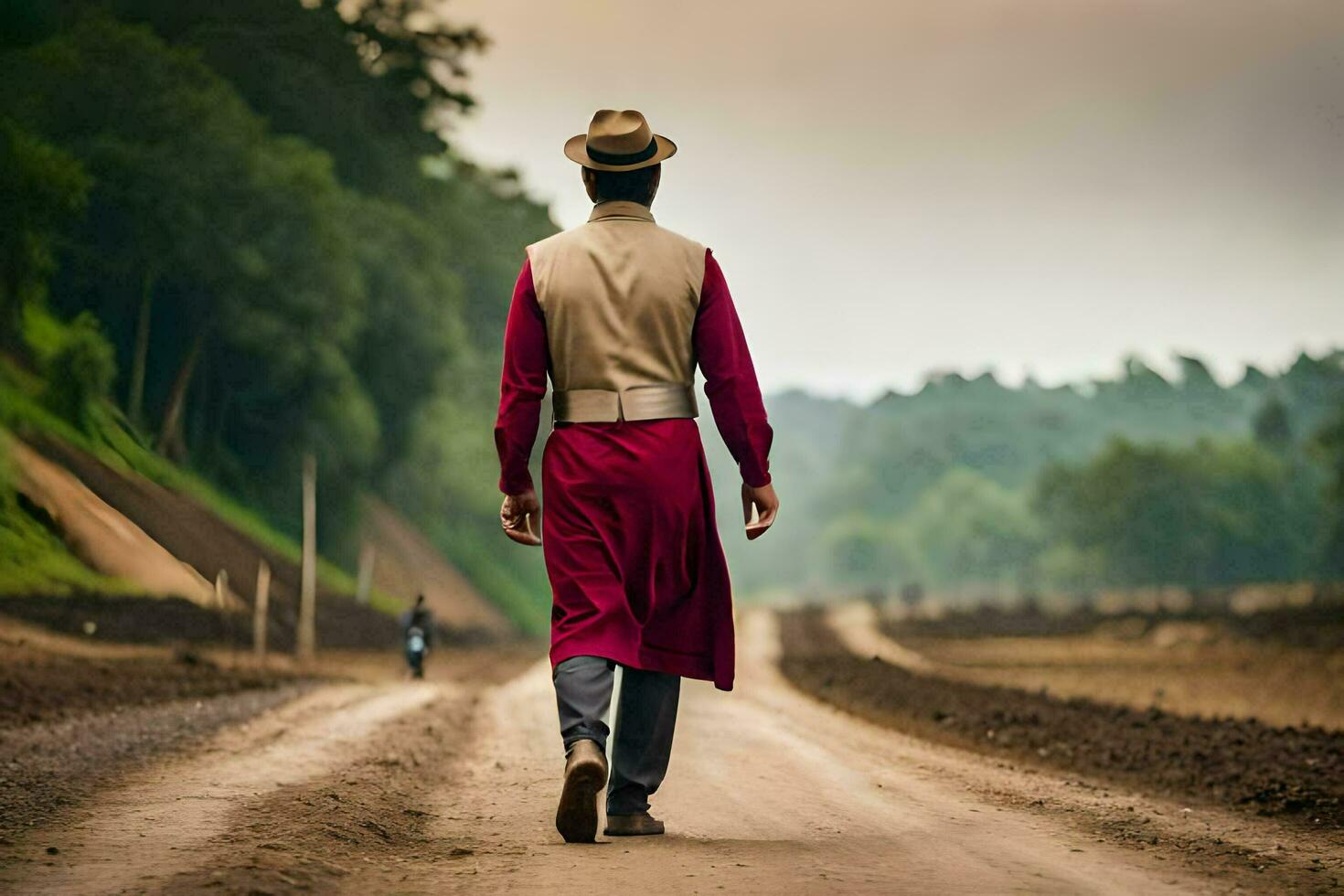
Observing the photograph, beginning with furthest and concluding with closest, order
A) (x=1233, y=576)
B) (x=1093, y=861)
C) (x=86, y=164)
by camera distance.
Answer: (x=1233, y=576) < (x=86, y=164) < (x=1093, y=861)

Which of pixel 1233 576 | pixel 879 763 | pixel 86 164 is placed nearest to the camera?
pixel 879 763

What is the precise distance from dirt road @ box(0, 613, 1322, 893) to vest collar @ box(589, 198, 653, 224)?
7.77ft

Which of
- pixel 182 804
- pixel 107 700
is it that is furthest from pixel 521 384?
pixel 107 700

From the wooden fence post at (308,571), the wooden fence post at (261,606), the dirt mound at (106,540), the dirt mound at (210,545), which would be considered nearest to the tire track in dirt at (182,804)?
the dirt mound at (106,540)

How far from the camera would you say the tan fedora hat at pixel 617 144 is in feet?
20.3

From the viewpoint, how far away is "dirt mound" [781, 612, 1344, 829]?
9.25 m

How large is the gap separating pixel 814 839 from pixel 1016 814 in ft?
4.36

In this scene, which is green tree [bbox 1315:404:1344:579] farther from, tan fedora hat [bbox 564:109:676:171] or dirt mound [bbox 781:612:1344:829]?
tan fedora hat [bbox 564:109:676:171]

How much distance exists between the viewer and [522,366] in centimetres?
618

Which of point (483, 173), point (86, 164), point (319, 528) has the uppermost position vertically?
point (483, 173)

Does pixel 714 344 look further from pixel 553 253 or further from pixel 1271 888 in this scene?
pixel 1271 888

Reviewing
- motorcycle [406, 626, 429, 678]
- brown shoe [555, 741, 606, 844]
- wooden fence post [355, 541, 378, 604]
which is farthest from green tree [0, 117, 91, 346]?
brown shoe [555, 741, 606, 844]

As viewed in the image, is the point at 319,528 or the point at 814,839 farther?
the point at 319,528

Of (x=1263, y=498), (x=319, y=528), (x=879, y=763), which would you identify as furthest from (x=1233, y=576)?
(x=879, y=763)
